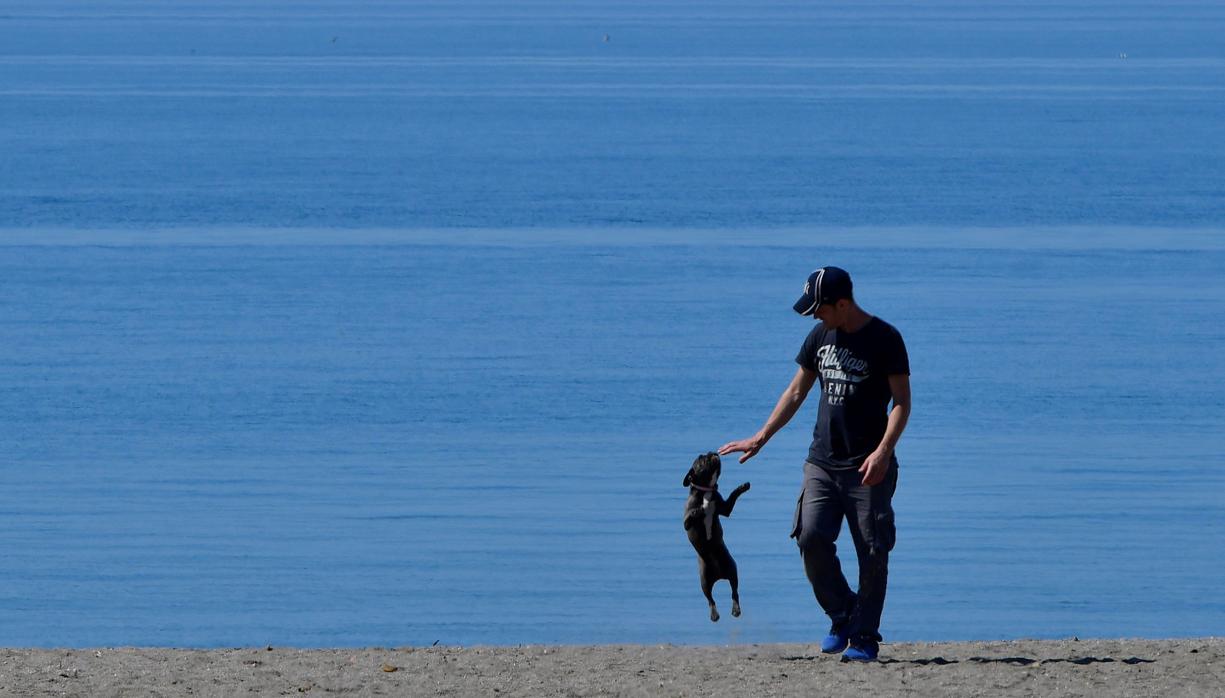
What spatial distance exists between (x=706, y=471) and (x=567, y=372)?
11703 mm

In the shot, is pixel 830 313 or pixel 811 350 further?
pixel 811 350

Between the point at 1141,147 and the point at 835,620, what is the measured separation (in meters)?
40.1

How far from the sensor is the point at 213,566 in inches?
491

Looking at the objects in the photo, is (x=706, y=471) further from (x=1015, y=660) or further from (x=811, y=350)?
(x=1015, y=660)

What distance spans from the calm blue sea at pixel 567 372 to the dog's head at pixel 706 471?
136cm

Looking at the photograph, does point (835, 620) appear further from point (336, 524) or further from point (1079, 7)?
point (1079, 7)

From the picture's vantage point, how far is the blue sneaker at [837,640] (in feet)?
25.7

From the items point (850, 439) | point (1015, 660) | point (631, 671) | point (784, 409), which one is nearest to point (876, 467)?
point (850, 439)

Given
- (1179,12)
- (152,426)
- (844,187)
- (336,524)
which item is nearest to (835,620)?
(336,524)

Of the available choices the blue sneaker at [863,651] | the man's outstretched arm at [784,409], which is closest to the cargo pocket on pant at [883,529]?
the blue sneaker at [863,651]

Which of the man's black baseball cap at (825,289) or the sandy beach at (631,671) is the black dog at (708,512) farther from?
the man's black baseball cap at (825,289)

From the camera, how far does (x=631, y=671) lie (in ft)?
25.2

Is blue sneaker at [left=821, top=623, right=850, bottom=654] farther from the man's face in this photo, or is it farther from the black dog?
the man's face

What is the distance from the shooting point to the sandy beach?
23.8 feet
